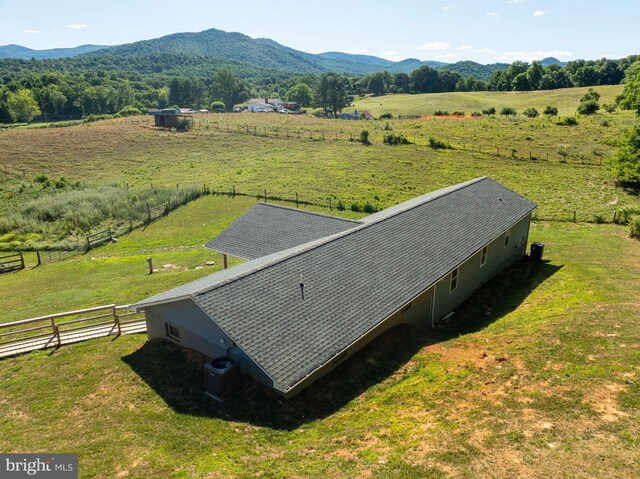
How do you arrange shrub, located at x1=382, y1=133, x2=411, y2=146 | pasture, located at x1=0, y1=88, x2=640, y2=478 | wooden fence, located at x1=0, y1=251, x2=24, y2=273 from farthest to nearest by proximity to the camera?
shrub, located at x1=382, y1=133, x2=411, y2=146 < wooden fence, located at x1=0, y1=251, x2=24, y2=273 < pasture, located at x1=0, y1=88, x2=640, y2=478

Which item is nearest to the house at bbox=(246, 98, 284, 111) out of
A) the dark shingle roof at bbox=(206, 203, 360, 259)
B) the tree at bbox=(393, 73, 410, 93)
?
the tree at bbox=(393, 73, 410, 93)

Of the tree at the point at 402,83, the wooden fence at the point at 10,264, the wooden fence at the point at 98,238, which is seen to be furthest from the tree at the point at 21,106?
the tree at the point at 402,83

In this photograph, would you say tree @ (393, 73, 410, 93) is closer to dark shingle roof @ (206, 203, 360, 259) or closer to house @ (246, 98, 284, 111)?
house @ (246, 98, 284, 111)

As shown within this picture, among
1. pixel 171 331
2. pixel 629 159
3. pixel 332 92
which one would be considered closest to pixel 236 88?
pixel 332 92

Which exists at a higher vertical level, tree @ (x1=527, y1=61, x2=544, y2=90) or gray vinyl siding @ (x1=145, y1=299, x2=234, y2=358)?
tree @ (x1=527, y1=61, x2=544, y2=90)

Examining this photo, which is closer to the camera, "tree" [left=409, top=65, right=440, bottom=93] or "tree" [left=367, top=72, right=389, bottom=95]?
"tree" [left=409, top=65, right=440, bottom=93]

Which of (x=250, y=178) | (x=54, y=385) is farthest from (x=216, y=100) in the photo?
(x=54, y=385)

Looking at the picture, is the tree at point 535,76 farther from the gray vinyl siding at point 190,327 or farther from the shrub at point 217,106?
the gray vinyl siding at point 190,327
